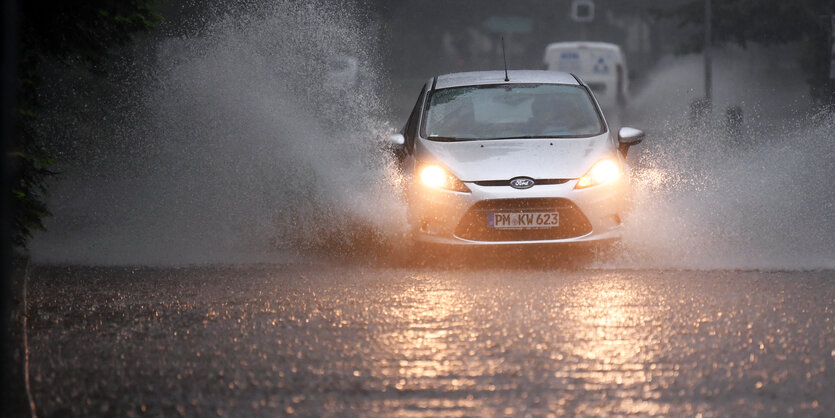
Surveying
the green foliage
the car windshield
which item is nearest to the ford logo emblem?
the car windshield

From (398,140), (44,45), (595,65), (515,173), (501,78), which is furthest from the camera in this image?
(595,65)

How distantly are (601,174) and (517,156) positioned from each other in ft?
2.14

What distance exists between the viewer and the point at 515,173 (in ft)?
35.3

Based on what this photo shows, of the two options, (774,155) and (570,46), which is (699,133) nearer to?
(774,155)

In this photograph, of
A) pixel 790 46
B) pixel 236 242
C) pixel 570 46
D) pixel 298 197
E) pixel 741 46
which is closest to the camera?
pixel 236 242

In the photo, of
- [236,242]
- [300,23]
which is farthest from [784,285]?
[300,23]

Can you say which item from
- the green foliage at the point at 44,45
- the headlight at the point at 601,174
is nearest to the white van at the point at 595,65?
the headlight at the point at 601,174

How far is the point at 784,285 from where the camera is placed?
966cm

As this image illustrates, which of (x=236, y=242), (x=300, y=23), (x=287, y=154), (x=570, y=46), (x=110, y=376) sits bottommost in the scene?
(x=110, y=376)

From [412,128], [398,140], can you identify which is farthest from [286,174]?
[398,140]

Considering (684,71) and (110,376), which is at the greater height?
(684,71)

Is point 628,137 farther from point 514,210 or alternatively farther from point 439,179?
point 439,179

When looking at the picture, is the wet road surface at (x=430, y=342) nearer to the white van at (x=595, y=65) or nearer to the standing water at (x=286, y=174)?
the standing water at (x=286, y=174)

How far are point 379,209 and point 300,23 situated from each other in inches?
350
